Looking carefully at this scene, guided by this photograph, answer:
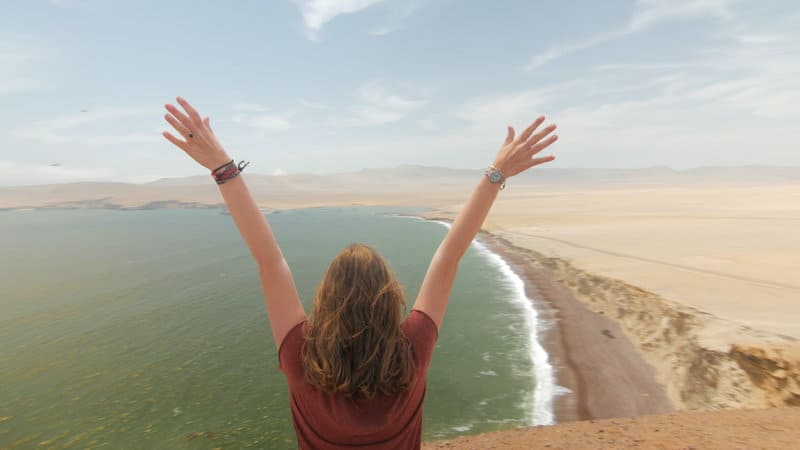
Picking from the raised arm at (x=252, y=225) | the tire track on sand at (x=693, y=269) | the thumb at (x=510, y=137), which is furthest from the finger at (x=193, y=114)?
the tire track on sand at (x=693, y=269)

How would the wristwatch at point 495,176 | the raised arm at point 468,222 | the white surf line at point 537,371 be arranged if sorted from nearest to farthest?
the raised arm at point 468,222
the wristwatch at point 495,176
the white surf line at point 537,371

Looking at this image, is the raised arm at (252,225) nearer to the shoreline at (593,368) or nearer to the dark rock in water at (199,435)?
→ the dark rock in water at (199,435)

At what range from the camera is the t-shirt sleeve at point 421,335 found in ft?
4.46

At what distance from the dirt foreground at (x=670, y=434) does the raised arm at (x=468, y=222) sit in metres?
6.00

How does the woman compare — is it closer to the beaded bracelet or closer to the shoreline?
the beaded bracelet

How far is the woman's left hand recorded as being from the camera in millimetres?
1499

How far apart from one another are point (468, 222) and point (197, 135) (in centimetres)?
111

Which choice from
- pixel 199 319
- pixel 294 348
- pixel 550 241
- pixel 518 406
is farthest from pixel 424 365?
pixel 550 241

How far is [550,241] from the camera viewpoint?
100ft

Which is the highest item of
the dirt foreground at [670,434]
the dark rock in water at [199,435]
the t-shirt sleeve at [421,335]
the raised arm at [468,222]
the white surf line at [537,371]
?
the raised arm at [468,222]

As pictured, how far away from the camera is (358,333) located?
130 centimetres

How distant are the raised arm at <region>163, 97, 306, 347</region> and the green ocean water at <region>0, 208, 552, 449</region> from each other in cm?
817

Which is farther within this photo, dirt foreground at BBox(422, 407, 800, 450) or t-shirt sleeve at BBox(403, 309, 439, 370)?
dirt foreground at BBox(422, 407, 800, 450)

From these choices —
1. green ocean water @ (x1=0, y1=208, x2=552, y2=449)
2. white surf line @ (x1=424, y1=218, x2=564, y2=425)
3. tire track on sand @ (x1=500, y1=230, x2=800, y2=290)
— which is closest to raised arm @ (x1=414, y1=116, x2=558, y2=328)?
green ocean water @ (x1=0, y1=208, x2=552, y2=449)
